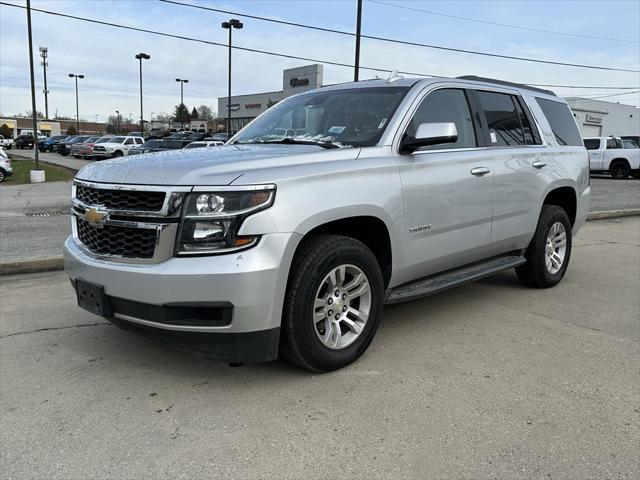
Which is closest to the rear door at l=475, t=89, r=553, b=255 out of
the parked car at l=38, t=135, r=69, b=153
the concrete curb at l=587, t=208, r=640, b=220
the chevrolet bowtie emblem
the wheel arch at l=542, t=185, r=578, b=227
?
the wheel arch at l=542, t=185, r=578, b=227

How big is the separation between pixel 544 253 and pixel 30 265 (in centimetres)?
577

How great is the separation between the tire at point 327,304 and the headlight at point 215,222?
1.48 feet

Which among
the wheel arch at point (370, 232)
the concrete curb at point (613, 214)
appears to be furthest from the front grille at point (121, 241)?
the concrete curb at point (613, 214)

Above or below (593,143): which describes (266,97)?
above

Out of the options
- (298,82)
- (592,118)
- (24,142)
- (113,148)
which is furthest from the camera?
(24,142)

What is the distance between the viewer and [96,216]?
3344 mm

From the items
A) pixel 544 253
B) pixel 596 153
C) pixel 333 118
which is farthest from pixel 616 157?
pixel 333 118

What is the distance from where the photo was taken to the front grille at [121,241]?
3.12 meters

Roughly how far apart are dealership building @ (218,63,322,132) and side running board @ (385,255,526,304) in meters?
28.5

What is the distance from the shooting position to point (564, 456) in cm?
270

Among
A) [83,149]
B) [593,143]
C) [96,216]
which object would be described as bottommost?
[83,149]

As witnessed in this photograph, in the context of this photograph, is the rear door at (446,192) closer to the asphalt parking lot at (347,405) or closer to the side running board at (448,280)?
the side running board at (448,280)

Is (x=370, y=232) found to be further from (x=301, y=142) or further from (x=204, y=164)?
(x=204, y=164)

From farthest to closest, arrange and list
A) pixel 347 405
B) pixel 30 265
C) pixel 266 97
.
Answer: pixel 266 97, pixel 30 265, pixel 347 405
